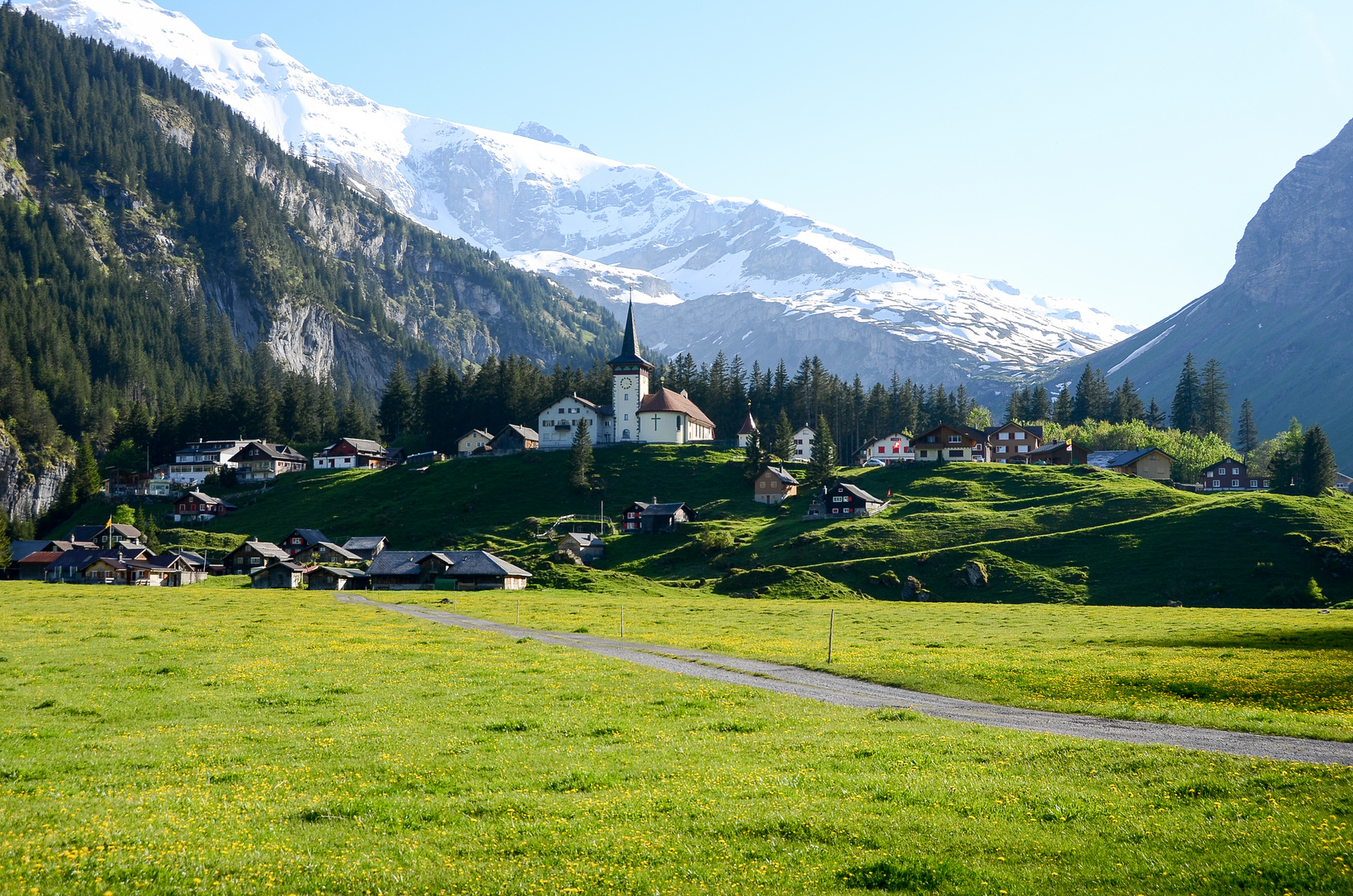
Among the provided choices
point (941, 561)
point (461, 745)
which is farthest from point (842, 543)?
point (461, 745)

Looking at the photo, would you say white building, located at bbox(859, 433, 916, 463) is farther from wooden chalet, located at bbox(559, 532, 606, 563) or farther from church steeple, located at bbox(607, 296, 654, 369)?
wooden chalet, located at bbox(559, 532, 606, 563)

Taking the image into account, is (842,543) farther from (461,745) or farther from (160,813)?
(160,813)

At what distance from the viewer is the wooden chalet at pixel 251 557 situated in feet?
379

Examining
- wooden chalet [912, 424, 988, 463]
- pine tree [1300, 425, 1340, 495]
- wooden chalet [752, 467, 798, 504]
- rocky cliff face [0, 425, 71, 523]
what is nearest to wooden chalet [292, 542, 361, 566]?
wooden chalet [752, 467, 798, 504]

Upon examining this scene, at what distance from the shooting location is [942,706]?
93.2 ft

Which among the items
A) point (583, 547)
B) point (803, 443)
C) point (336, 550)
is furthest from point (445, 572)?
point (803, 443)

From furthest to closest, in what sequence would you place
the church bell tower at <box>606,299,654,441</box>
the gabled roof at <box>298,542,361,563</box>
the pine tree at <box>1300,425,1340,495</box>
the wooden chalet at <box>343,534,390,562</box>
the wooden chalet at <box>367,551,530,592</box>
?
the church bell tower at <box>606,299,654,441</box>, the pine tree at <box>1300,425,1340,495</box>, the wooden chalet at <box>343,534,390,562</box>, the gabled roof at <box>298,542,361,563</box>, the wooden chalet at <box>367,551,530,592</box>

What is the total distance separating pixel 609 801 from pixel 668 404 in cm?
15198

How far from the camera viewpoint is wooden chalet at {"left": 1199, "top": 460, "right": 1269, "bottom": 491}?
153 m

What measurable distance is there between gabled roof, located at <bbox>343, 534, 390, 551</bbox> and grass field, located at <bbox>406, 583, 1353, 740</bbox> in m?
27.8

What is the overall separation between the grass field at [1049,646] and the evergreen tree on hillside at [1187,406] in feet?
440

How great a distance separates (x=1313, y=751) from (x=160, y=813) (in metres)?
22.9

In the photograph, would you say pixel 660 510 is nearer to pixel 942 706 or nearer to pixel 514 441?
pixel 514 441

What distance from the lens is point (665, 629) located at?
59.1 m
